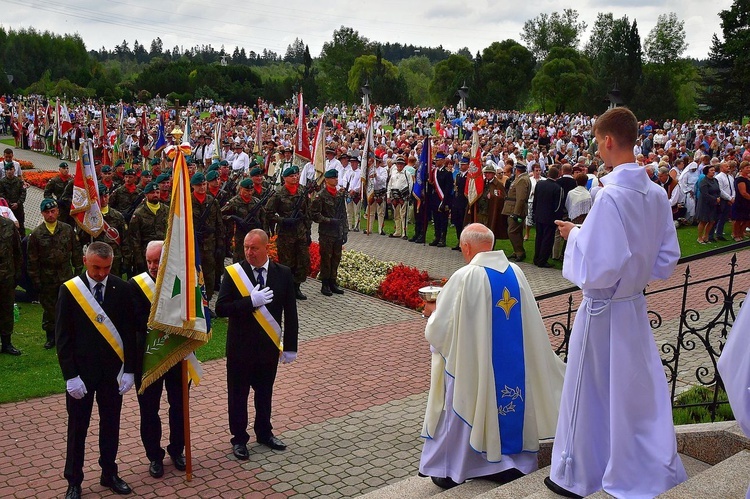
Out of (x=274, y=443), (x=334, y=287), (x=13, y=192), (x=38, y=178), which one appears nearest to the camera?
(x=274, y=443)

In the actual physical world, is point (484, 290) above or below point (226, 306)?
above

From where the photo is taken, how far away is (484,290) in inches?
204

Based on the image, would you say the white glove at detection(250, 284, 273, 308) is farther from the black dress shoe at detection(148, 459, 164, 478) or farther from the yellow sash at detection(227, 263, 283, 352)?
the black dress shoe at detection(148, 459, 164, 478)

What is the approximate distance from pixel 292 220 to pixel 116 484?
22.9ft

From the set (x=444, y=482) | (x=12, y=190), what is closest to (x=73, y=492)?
(x=444, y=482)

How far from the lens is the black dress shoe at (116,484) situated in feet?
20.0

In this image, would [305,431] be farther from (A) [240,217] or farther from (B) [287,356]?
(A) [240,217]

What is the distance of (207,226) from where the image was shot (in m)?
11.8

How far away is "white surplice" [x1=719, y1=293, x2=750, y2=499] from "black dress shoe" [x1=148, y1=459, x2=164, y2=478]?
15.8 ft

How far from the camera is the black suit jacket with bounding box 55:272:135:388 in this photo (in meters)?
5.86

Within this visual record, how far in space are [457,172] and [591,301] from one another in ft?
47.0

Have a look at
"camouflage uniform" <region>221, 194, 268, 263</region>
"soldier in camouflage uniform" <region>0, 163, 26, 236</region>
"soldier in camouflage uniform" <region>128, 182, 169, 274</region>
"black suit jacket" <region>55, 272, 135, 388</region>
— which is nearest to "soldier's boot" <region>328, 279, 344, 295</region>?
"camouflage uniform" <region>221, 194, 268, 263</region>

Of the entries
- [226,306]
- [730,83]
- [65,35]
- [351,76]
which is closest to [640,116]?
[730,83]

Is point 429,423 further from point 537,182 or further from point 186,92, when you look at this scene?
point 186,92
